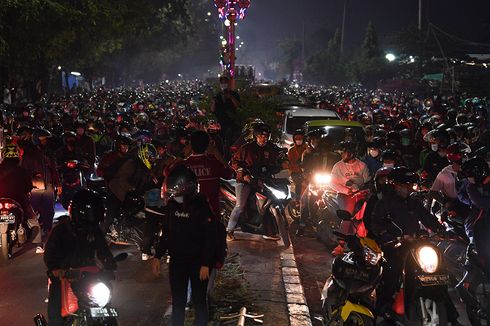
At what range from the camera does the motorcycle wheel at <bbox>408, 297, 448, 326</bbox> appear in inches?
225

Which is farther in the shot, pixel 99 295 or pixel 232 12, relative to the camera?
pixel 232 12

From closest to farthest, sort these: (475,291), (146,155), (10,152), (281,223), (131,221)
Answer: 1. (475,291)
2. (10,152)
3. (131,221)
4. (281,223)
5. (146,155)

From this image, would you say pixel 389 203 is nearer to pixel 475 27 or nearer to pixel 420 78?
pixel 420 78

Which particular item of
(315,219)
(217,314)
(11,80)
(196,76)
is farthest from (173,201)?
(196,76)

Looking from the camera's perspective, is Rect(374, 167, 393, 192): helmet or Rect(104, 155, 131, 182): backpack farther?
Rect(104, 155, 131, 182): backpack

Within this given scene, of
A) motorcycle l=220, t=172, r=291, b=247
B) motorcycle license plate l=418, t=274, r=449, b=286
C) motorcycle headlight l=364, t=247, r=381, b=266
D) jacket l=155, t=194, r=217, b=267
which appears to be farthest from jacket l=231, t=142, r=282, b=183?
motorcycle license plate l=418, t=274, r=449, b=286

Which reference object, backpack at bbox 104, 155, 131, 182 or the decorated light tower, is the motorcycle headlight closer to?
backpack at bbox 104, 155, 131, 182

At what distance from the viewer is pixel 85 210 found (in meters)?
5.25

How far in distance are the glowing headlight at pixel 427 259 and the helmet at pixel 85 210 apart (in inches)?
104

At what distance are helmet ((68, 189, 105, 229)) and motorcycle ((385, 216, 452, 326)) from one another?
2.61m

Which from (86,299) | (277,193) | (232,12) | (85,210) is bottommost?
(86,299)

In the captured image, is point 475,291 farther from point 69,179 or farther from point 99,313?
point 69,179

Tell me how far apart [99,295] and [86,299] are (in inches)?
4.0

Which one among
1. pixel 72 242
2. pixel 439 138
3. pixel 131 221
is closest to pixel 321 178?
pixel 439 138
